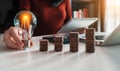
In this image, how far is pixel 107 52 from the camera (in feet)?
3.02

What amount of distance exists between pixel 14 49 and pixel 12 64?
0.86ft

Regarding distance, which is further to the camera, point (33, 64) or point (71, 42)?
point (71, 42)

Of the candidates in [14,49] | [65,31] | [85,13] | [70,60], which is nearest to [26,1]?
[65,31]

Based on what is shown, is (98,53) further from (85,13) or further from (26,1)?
(85,13)

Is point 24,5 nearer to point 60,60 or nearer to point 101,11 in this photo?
point 60,60

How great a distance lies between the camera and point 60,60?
79 cm

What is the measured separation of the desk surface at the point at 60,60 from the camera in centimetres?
69

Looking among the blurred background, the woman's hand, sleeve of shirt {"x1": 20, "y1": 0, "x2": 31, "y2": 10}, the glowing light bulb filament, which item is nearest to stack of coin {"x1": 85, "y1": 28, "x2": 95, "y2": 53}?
the woman's hand

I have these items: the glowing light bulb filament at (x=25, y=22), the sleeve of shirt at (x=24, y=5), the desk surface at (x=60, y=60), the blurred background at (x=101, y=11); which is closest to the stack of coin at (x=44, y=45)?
the desk surface at (x=60, y=60)

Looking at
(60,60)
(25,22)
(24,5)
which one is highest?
(24,5)

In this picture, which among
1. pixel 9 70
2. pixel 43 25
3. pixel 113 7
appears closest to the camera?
pixel 9 70

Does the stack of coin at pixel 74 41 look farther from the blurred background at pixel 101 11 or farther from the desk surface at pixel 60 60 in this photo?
the blurred background at pixel 101 11

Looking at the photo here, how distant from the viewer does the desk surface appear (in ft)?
2.26

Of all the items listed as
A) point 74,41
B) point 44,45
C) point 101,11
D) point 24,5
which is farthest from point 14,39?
point 101,11
